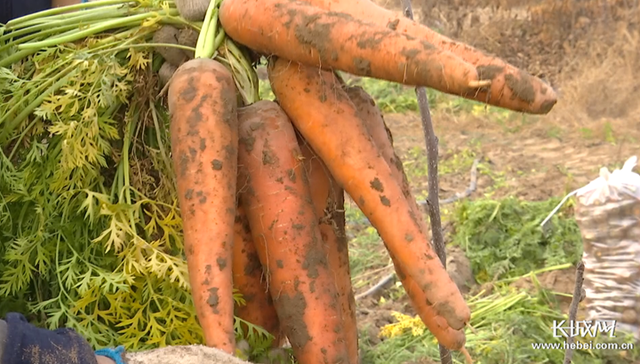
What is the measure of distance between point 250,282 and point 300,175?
0.27 metres

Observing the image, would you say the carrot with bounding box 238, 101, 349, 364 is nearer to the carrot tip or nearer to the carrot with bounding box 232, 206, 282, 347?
the carrot with bounding box 232, 206, 282, 347

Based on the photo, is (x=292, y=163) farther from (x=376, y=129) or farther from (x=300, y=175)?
(x=376, y=129)

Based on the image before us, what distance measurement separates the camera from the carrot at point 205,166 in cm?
148

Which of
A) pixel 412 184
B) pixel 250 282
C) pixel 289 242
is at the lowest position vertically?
pixel 412 184

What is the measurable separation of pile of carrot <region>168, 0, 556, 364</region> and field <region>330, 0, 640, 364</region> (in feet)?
1.33

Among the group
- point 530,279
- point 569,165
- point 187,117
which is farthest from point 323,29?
point 569,165

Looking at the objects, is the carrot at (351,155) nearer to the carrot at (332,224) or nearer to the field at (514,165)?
the carrot at (332,224)

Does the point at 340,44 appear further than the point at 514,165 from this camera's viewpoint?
No

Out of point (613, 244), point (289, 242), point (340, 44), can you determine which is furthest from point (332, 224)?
point (613, 244)

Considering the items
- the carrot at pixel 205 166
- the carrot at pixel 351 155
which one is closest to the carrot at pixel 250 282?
the carrot at pixel 205 166

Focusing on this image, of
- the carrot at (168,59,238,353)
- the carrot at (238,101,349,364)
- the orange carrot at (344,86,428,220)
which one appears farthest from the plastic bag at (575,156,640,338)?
the carrot at (168,59,238,353)

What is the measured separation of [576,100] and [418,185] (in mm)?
2479

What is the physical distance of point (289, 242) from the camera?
1.57 m

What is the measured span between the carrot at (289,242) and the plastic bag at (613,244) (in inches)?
77.4
